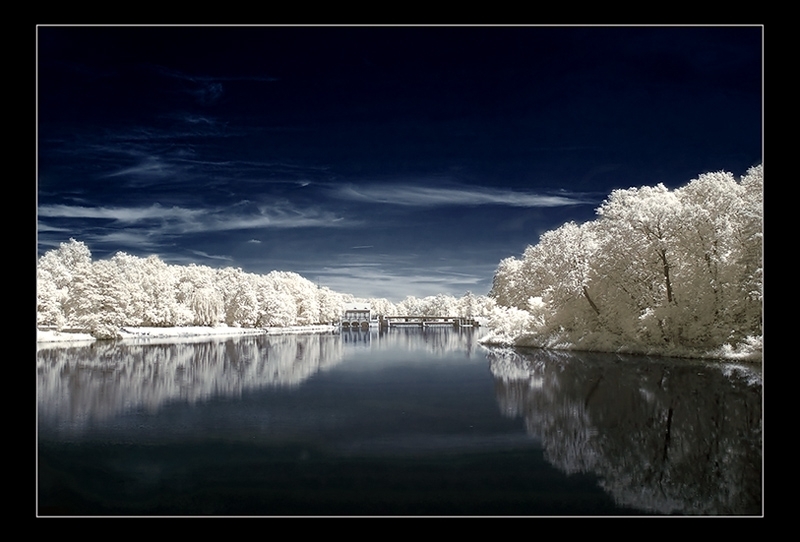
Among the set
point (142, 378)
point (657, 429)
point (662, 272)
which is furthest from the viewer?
point (662, 272)

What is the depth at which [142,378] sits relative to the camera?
19.7 meters

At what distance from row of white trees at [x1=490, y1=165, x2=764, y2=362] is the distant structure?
208ft

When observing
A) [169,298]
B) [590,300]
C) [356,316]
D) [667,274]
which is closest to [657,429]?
[667,274]

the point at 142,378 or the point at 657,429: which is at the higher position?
the point at 657,429

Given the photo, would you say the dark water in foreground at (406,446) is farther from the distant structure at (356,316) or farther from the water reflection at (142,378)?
the distant structure at (356,316)

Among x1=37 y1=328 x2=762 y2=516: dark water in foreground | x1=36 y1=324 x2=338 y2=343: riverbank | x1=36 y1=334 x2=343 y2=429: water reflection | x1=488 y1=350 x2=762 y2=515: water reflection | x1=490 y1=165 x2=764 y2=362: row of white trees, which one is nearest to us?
x1=37 y1=328 x2=762 y2=516: dark water in foreground

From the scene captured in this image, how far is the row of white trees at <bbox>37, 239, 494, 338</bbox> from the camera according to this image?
37094mm

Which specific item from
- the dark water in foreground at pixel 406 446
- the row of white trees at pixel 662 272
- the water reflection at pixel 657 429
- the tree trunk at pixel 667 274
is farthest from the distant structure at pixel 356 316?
the dark water in foreground at pixel 406 446

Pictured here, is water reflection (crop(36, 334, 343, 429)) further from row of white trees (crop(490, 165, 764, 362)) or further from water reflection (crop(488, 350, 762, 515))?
row of white trees (crop(490, 165, 764, 362))

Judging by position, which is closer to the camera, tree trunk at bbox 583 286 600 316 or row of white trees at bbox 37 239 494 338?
tree trunk at bbox 583 286 600 316

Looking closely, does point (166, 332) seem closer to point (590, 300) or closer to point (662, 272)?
point (590, 300)

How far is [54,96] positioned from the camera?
338 inches

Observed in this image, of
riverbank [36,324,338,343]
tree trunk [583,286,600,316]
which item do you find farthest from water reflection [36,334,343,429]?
tree trunk [583,286,600,316]

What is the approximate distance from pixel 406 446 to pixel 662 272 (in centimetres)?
2145
